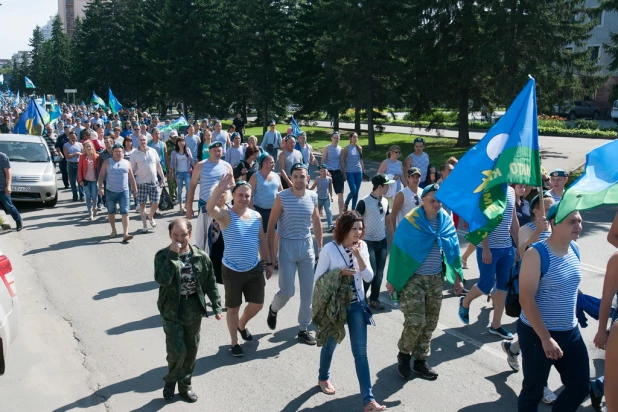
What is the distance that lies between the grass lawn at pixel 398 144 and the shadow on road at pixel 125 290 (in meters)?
16.2

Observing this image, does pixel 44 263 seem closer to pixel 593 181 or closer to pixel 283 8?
pixel 593 181

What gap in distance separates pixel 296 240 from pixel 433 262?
1.61m

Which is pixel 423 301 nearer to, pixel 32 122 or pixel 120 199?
pixel 120 199

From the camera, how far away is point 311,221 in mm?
7371

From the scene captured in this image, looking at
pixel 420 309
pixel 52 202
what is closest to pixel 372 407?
pixel 420 309

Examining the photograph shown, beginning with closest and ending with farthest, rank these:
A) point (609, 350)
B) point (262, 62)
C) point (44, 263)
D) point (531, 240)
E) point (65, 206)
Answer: point (609, 350)
point (531, 240)
point (44, 263)
point (65, 206)
point (262, 62)

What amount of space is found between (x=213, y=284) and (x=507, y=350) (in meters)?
2.95

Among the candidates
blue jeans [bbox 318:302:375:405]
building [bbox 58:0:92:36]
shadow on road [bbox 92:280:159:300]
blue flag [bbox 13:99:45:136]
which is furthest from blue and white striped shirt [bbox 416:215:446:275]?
building [bbox 58:0:92:36]

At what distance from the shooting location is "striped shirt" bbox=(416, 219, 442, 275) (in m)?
6.11

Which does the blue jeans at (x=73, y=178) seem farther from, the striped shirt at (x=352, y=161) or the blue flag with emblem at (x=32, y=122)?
the striped shirt at (x=352, y=161)

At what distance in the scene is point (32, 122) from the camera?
2055cm

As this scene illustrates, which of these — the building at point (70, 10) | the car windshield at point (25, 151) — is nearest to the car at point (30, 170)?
the car windshield at point (25, 151)

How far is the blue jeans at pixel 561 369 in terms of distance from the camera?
463cm

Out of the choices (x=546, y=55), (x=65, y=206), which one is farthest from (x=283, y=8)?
(x=65, y=206)
